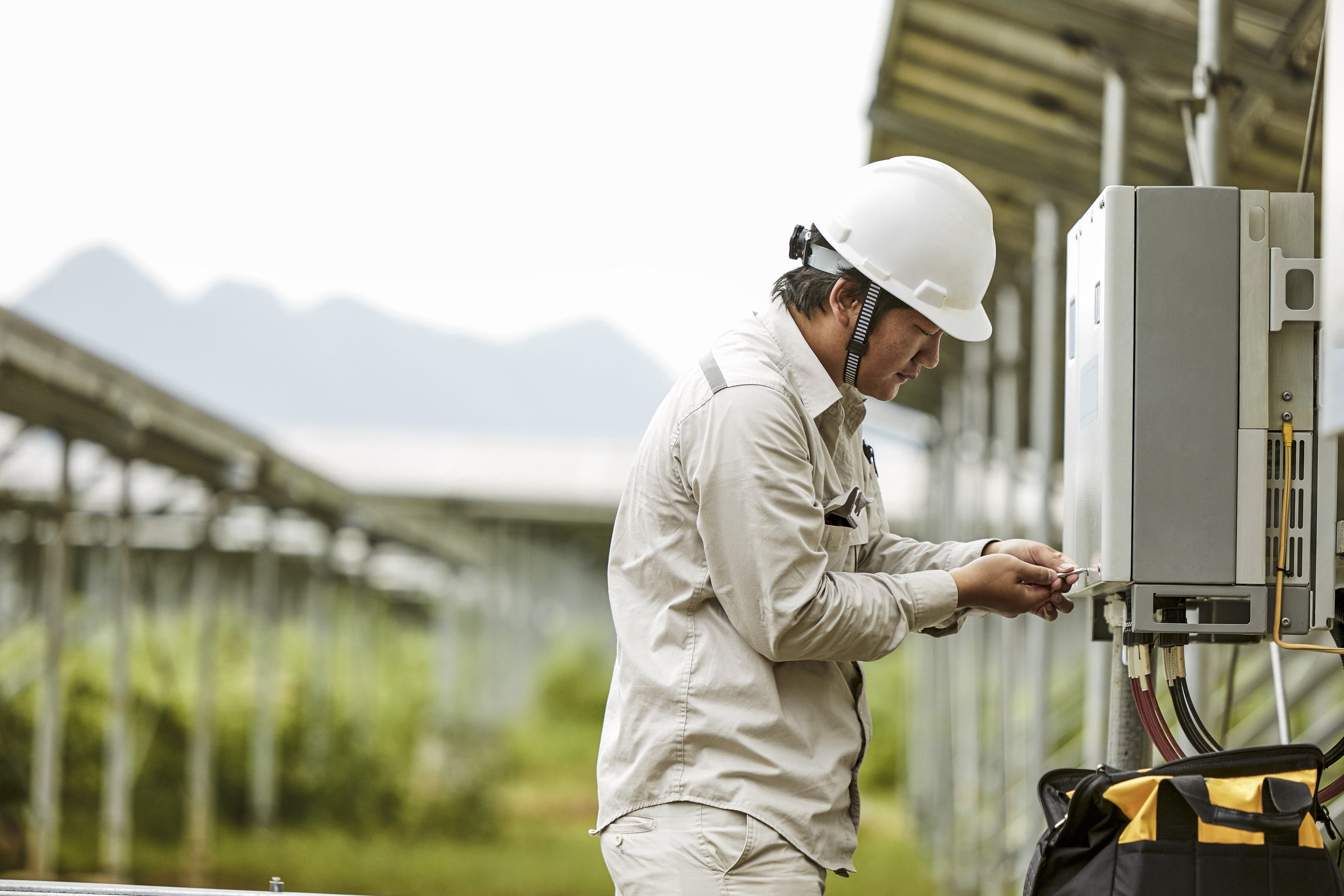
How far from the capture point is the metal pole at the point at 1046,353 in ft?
23.9

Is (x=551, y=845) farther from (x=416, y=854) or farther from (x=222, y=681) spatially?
(x=222, y=681)

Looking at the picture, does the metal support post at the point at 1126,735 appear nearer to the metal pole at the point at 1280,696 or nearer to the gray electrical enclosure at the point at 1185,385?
the gray electrical enclosure at the point at 1185,385

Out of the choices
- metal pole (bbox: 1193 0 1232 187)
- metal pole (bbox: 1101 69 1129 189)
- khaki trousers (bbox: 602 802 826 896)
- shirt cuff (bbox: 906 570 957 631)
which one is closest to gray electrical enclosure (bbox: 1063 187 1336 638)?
shirt cuff (bbox: 906 570 957 631)

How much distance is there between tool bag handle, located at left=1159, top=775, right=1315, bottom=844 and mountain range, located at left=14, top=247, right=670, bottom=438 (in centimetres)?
12156

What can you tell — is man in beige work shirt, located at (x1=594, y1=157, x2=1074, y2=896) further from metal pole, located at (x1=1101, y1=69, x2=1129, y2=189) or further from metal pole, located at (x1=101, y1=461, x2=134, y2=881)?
metal pole, located at (x1=101, y1=461, x2=134, y2=881)

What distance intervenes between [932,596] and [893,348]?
0.43 metres

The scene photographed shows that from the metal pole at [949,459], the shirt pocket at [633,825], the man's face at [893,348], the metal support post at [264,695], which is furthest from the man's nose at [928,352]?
the metal support post at [264,695]

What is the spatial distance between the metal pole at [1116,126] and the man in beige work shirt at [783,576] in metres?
3.26

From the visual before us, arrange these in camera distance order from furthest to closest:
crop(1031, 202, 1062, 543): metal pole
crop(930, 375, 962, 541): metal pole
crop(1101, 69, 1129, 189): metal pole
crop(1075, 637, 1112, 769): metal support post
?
crop(930, 375, 962, 541): metal pole, crop(1031, 202, 1062, 543): metal pole, crop(1101, 69, 1129, 189): metal pole, crop(1075, 637, 1112, 769): metal support post

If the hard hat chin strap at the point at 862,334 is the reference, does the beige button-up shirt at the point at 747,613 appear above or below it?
below

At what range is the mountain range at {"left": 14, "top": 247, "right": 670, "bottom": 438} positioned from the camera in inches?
5290

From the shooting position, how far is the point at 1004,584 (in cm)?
222

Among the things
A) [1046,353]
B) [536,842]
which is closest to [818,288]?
[1046,353]

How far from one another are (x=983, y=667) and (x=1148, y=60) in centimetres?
718
